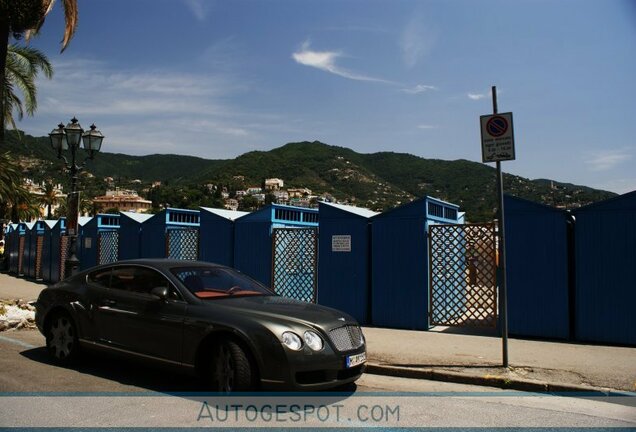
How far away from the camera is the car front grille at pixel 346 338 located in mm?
5605

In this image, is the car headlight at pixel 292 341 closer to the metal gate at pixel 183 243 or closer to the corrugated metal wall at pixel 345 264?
the corrugated metal wall at pixel 345 264

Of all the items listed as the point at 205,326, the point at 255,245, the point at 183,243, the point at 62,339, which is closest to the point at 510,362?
the point at 205,326

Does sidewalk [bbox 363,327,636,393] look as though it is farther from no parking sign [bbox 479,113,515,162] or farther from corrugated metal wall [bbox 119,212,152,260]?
corrugated metal wall [bbox 119,212,152,260]

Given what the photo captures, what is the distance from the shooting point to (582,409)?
564cm

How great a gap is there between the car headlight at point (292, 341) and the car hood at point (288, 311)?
200mm

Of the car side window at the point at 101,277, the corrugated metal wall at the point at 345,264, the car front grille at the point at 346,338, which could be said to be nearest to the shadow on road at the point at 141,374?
the car front grille at the point at 346,338

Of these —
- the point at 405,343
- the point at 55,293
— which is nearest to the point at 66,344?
the point at 55,293

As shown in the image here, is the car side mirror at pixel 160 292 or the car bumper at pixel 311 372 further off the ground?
the car side mirror at pixel 160 292

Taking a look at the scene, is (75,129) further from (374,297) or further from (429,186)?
(429,186)

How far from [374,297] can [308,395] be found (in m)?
5.56

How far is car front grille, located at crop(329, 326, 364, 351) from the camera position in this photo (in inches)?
221

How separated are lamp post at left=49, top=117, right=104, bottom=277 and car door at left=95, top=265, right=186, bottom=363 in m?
7.05

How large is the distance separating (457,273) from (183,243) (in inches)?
311

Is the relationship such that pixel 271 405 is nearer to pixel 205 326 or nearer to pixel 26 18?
pixel 205 326
